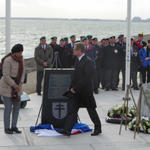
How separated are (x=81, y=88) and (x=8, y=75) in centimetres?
139

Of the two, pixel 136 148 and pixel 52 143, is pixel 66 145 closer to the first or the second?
pixel 52 143

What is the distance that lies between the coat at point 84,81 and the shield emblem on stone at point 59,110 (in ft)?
2.70

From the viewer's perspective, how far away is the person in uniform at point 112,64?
15.5 metres

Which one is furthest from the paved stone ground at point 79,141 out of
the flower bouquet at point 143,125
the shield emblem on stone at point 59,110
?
the shield emblem on stone at point 59,110

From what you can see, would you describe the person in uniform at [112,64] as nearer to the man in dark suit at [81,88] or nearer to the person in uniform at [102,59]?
the person in uniform at [102,59]

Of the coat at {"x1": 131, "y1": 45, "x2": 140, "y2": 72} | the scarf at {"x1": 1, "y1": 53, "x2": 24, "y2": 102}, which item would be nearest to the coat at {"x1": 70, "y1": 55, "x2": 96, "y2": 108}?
the scarf at {"x1": 1, "y1": 53, "x2": 24, "y2": 102}

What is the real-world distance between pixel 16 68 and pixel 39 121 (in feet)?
6.60

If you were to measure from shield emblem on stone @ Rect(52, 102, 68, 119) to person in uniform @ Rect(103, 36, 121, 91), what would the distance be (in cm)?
592

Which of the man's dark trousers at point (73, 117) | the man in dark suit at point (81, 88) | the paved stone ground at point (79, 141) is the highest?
the man in dark suit at point (81, 88)

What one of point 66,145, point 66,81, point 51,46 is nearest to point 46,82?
point 66,81

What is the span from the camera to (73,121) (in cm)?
895

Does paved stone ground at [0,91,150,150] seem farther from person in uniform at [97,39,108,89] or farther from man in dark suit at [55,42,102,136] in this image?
person in uniform at [97,39,108,89]

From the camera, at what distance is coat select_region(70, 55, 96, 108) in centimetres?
870

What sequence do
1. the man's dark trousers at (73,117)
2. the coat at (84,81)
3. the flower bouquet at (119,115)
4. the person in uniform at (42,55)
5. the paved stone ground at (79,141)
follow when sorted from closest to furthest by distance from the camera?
the paved stone ground at (79,141)
the coat at (84,81)
the man's dark trousers at (73,117)
the flower bouquet at (119,115)
the person in uniform at (42,55)
